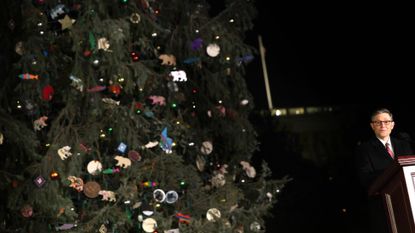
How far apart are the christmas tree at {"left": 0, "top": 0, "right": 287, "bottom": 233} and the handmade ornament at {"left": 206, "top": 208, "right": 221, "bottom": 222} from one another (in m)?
0.01

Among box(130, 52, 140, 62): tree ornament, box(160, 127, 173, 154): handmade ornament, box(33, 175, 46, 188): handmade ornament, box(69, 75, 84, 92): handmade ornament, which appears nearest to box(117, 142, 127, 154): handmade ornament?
box(160, 127, 173, 154): handmade ornament

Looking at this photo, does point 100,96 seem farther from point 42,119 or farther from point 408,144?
point 408,144

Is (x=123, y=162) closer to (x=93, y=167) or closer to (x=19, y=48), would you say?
(x=93, y=167)

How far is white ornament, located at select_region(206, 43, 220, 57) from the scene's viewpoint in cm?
618

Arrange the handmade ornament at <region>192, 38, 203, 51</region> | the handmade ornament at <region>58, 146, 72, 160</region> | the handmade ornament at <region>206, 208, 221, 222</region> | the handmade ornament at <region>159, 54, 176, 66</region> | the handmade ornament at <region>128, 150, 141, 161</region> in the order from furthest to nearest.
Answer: the handmade ornament at <region>192, 38, 203, 51</region>, the handmade ornament at <region>159, 54, 176, 66</region>, the handmade ornament at <region>206, 208, 221, 222</region>, the handmade ornament at <region>128, 150, 141, 161</region>, the handmade ornament at <region>58, 146, 72, 160</region>

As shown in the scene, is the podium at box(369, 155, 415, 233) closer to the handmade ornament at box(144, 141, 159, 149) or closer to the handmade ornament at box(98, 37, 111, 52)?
the handmade ornament at box(144, 141, 159, 149)

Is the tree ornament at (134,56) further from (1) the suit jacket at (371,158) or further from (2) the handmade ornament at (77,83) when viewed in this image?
(1) the suit jacket at (371,158)

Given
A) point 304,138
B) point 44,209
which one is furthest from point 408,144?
point 304,138

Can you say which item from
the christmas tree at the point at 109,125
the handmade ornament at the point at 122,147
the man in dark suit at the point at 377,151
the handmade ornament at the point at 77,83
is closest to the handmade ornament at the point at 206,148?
the christmas tree at the point at 109,125


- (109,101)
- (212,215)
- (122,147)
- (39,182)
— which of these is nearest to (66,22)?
(109,101)

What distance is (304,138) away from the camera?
13.8 meters

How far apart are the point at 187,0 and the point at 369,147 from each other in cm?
261

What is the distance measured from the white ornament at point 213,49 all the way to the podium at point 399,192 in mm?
2309

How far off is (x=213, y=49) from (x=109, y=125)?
4.15ft
